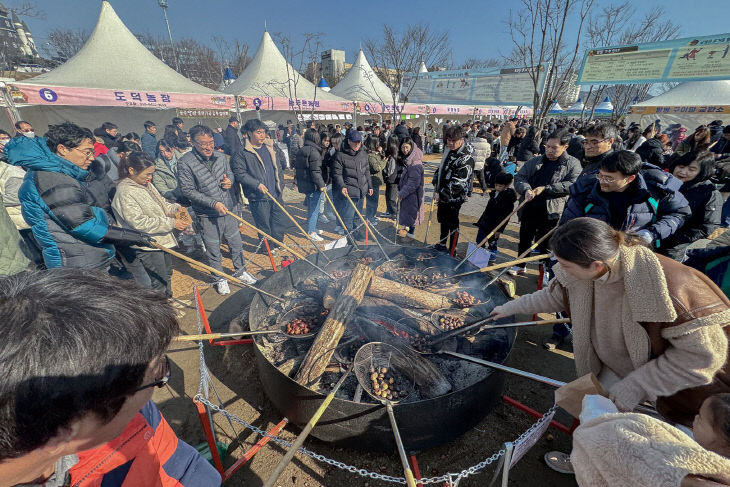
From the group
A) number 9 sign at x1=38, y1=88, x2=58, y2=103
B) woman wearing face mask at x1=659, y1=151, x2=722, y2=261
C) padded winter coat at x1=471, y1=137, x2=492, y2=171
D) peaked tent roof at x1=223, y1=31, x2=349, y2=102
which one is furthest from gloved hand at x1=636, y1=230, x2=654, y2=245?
peaked tent roof at x1=223, y1=31, x2=349, y2=102

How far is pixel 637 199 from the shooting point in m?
3.15

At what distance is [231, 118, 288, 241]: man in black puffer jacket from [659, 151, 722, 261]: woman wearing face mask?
6.24 metres

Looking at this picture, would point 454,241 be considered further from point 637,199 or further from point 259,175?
point 259,175

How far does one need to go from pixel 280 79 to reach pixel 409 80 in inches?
529

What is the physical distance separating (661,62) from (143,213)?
21.5 m

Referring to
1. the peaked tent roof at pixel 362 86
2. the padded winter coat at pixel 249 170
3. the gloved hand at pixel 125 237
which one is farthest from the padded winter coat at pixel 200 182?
the peaked tent roof at pixel 362 86

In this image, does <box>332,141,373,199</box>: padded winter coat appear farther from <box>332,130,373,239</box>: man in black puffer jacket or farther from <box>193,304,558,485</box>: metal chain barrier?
<box>193,304,558,485</box>: metal chain barrier

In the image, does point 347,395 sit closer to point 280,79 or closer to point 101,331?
point 101,331

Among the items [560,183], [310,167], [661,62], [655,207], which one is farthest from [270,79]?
[661,62]

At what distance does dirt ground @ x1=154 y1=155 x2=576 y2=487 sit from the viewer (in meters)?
2.63

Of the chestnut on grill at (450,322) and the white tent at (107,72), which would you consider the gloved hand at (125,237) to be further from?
the white tent at (107,72)

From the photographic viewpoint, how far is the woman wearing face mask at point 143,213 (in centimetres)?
385

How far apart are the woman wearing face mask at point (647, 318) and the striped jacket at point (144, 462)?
7.91 feet

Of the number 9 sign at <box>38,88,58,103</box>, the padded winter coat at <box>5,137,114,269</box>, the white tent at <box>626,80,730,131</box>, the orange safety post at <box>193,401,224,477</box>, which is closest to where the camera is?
the orange safety post at <box>193,401,224,477</box>
